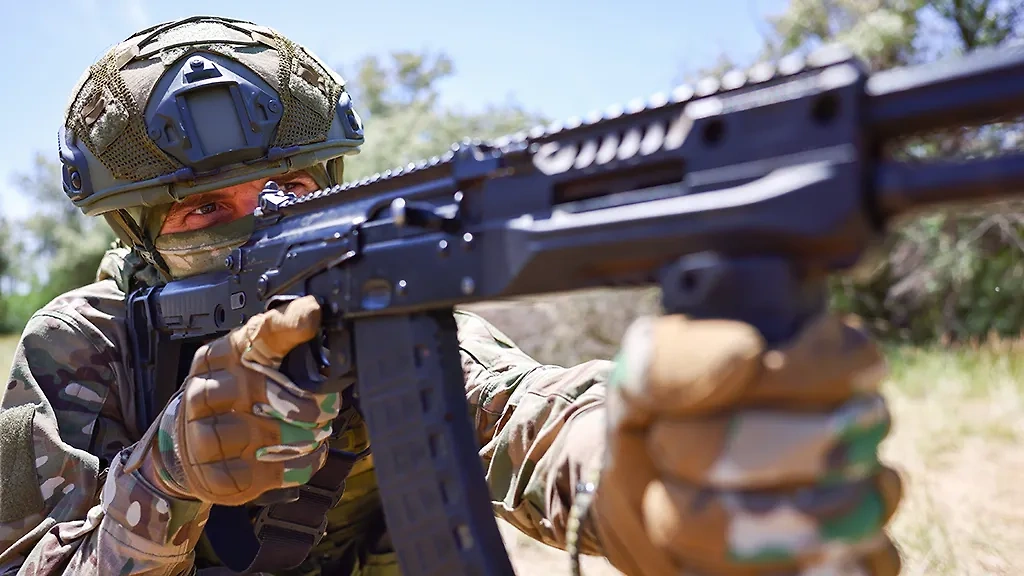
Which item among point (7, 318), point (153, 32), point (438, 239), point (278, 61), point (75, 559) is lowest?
point (7, 318)

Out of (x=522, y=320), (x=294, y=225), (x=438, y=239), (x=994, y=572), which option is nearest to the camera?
(x=438, y=239)

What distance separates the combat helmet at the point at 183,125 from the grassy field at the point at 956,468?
2507 millimetres

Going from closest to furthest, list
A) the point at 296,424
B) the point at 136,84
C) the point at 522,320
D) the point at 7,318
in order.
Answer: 1. the point at 296,424
2. the point at 136,84
3. the point at 522,320
4. the point at 7,318

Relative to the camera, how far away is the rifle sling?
7.89ft

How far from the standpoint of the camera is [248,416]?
6.01 feet

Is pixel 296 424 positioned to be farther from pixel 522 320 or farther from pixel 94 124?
pixel 522 320

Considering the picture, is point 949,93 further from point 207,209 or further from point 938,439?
point 938,439

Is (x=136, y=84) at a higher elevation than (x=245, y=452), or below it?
higher

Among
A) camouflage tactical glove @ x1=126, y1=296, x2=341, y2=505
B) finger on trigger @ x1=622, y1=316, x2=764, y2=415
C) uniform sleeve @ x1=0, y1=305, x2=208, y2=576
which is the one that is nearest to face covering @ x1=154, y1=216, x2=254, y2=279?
uniform sleeve @ x1=0, y1=305, x2=208, y2=576

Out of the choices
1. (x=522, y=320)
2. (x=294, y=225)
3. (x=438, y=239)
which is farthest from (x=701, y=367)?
(x=522, y=320)

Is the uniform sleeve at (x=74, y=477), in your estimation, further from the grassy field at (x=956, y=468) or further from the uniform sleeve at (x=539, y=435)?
the grassy field at (x=956, y=468)

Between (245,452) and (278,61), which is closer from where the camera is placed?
(245,452)

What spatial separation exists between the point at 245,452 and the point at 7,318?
3460 cm

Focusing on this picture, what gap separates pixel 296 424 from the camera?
185 cm
